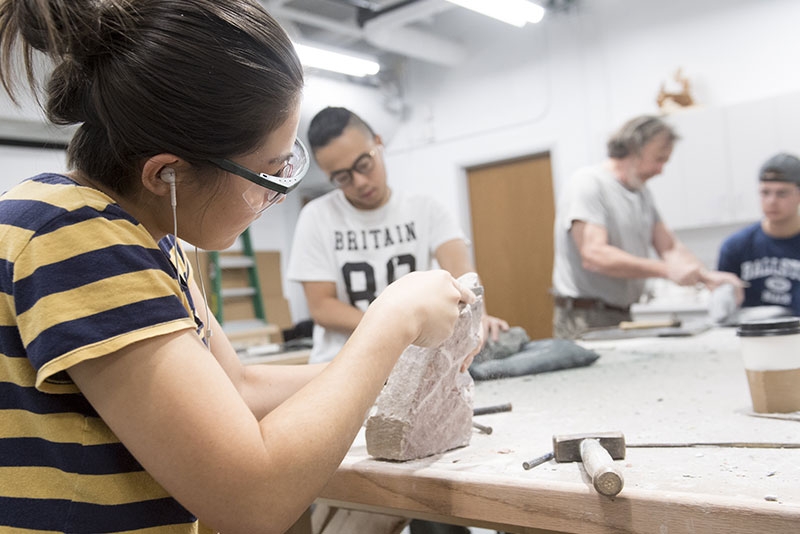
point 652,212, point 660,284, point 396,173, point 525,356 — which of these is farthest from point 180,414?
point 396,173

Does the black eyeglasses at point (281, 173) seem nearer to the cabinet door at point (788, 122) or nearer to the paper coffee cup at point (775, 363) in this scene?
the paper coffee cup at point (775, 363)

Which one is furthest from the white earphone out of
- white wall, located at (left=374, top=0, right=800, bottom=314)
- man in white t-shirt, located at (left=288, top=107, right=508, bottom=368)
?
white wall, located at (left=374, top=0, right=800, bottom=314)

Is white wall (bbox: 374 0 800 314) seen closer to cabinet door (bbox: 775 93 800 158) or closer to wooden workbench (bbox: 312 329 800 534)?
cabinet door (bbox: 775 93 800 158)

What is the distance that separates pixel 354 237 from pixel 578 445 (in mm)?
1335

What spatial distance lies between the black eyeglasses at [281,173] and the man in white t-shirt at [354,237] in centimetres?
116

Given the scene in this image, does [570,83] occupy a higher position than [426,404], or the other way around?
[570,83]

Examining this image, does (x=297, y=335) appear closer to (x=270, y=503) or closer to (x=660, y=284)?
(x=660, y=284)

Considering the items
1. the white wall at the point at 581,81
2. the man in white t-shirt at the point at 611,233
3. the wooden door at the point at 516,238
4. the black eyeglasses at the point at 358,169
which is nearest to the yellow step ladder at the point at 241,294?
the white wall at the point at 581,81

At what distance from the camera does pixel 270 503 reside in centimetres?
73

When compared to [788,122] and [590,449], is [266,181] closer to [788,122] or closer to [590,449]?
[590,449]

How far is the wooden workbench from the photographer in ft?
2.57

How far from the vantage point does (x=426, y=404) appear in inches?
43.9

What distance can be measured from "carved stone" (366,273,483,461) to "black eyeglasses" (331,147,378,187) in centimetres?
107

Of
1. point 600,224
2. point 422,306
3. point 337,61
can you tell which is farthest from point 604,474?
point 337,61
